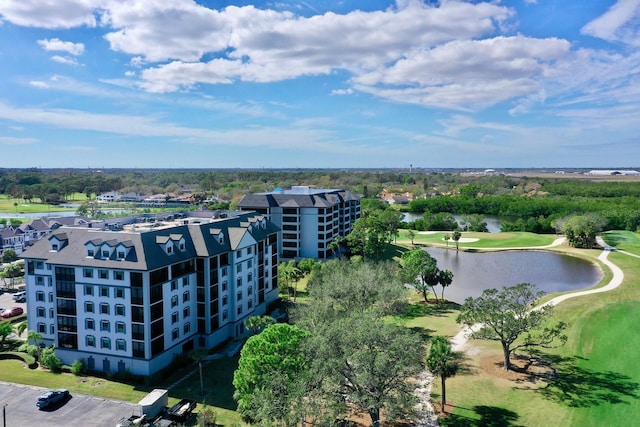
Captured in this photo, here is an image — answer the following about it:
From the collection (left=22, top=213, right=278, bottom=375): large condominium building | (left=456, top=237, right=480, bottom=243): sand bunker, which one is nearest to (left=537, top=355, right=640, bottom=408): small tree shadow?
Result: (left=22, top=213, right=278, bottom=375): large condominium building

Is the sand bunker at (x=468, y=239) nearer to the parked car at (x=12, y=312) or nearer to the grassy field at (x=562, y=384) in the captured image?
the grassy field at (x=562, y=384)

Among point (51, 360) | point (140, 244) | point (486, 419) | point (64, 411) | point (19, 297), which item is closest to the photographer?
point (486, 419)

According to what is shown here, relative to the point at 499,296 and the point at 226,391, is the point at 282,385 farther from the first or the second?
the point at 499,296

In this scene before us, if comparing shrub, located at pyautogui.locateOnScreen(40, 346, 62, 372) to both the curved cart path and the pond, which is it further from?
the pond

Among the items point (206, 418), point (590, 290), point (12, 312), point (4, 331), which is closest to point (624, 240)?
point (590, 290)

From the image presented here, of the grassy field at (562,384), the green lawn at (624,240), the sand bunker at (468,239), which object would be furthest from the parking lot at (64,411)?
the green lawn at (624,240)

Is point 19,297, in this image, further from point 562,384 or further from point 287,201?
point 562,384

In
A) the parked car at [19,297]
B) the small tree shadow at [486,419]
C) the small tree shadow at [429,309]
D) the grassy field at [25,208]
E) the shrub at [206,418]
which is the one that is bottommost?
the small tree shadow at [486,419]
